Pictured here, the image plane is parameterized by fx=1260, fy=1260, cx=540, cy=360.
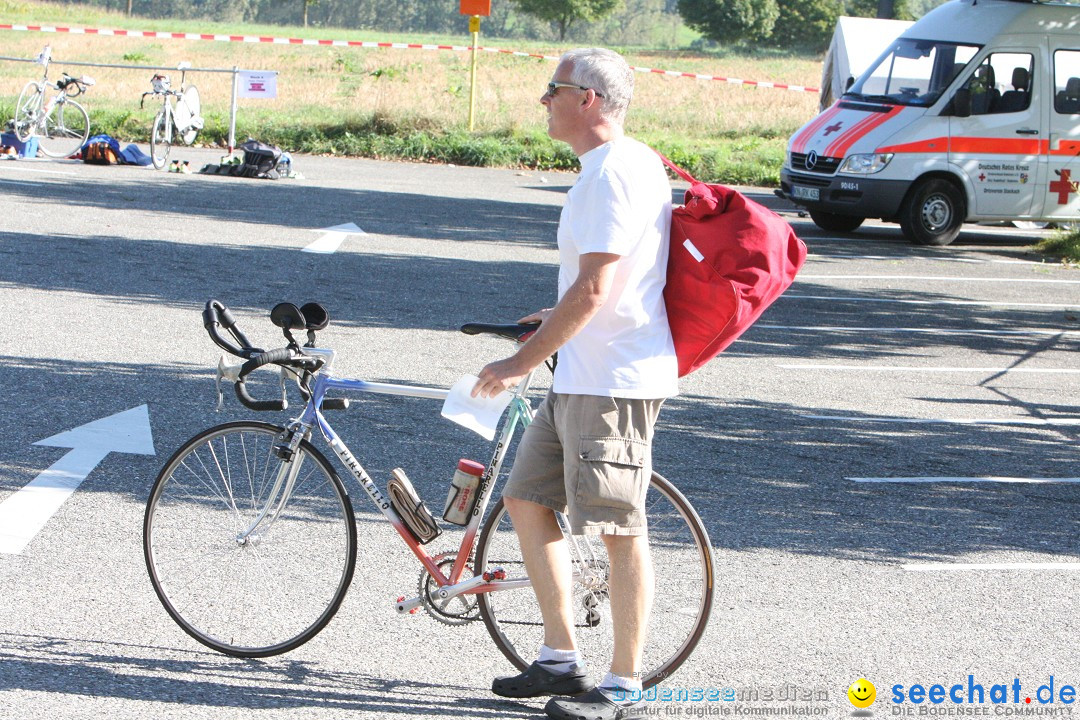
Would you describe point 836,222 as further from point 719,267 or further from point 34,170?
point 719,267

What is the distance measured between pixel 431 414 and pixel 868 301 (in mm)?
6067

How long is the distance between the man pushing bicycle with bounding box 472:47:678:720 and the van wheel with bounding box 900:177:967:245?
41.3ft

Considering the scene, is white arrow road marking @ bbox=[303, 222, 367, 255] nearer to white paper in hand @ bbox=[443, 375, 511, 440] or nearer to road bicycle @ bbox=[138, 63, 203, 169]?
road bicycle @ bbox=[138, 63, 203, 169]

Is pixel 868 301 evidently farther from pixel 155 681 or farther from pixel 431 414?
pixel 155 681

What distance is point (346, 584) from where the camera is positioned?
403 cm

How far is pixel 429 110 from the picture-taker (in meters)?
24.7

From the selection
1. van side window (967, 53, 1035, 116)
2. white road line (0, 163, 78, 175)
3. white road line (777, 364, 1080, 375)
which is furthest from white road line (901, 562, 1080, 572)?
white road line (0, 163, 78, 175)

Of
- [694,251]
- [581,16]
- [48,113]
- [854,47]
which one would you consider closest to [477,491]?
[694,251]

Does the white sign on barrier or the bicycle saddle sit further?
the white sign on barrier

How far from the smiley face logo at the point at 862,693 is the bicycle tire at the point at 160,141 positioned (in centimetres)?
1523

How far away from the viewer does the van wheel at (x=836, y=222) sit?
16453 mm

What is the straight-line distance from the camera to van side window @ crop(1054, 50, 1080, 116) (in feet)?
50.1

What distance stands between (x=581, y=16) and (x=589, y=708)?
353ft

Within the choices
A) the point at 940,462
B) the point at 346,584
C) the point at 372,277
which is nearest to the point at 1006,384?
the point at 940,462
